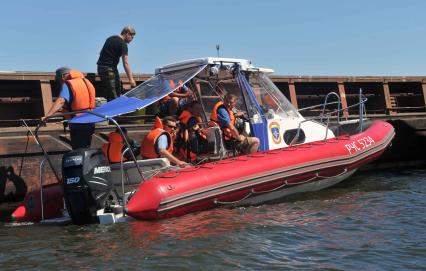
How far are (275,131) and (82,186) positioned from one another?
3198 millimetres

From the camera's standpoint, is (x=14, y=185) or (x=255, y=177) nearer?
(x=255, y=177)

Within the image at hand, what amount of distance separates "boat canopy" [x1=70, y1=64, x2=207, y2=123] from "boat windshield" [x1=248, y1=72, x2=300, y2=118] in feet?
3.35

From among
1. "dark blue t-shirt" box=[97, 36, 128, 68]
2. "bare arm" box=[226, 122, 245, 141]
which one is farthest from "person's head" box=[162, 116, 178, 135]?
"dark blue t-shirt" box=[97, 36, 128, 68]

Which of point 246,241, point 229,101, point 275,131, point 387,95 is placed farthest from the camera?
point 387,95

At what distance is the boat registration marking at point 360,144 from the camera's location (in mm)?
7547

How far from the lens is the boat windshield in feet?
25.5

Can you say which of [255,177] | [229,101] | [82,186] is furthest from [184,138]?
[82,186]

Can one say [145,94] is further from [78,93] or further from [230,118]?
[230,118]

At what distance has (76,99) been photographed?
6.59 meters

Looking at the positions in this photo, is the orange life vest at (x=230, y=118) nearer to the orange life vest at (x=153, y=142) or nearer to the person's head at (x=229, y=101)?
the person's head at (x=229, y=101)

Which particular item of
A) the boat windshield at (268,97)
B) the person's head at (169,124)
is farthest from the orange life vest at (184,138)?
the boat windshield at (268,97)

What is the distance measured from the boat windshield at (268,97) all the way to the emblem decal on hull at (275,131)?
8.4 inches

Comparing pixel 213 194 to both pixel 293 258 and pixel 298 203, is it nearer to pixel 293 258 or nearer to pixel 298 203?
pixel 298 203

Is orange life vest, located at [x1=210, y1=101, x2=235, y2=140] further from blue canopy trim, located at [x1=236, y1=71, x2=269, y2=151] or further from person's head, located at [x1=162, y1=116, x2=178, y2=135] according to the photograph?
person's head, located at [x1=162, y1=116, x2=178, y2=135]
